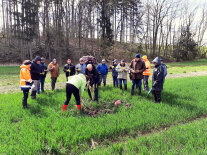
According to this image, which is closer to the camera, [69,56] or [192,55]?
[69,56]

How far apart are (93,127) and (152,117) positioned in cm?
195

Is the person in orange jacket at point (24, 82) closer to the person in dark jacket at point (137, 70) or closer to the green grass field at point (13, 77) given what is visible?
the green grass field at point (13, 77)

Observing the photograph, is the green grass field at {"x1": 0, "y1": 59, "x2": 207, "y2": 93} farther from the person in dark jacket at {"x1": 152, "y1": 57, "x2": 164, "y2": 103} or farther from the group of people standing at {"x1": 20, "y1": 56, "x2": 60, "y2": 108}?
the person in dark jacket at {"x1": 152, "y1": 57, "x2": 164, "y2": 103}

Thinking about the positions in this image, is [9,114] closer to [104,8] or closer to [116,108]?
[116,108]

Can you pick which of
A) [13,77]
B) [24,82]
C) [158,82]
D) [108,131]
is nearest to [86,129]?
[108,131]

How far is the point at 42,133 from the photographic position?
3.36 metres

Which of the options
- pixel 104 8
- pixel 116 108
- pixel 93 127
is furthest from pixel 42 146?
pixel 104 8

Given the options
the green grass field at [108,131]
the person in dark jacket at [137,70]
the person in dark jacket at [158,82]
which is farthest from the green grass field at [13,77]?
the person in dark jacket at [158,82]

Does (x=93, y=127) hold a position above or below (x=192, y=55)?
below

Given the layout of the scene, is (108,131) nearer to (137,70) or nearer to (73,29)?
(137,70)

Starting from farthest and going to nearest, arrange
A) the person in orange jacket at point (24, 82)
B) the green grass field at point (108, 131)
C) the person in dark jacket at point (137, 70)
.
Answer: the person in dark jacket at point (137, 70), the person in orange jacket at point (24, 82), the green grass field at point (108, 131)

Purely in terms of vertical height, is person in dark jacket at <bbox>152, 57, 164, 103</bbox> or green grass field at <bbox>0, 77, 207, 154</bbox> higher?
person in dark jacket at <bbox>152, 57, 164, 103</bbox>

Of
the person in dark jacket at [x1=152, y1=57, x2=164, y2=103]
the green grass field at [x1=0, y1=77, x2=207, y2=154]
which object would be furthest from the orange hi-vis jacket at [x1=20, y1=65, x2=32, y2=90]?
the person in dark jacket at [x1=152, y1=57, x2=164, y2=103]

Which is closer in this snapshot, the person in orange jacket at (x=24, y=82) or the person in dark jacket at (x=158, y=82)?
the person in orange jacket at (x=24, y=82)
